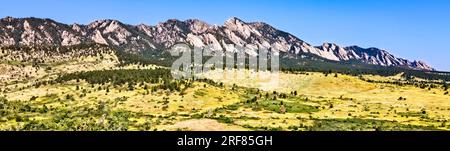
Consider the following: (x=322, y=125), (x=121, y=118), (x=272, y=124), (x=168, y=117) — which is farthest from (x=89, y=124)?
(x=322, y=125)

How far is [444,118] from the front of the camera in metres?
198
